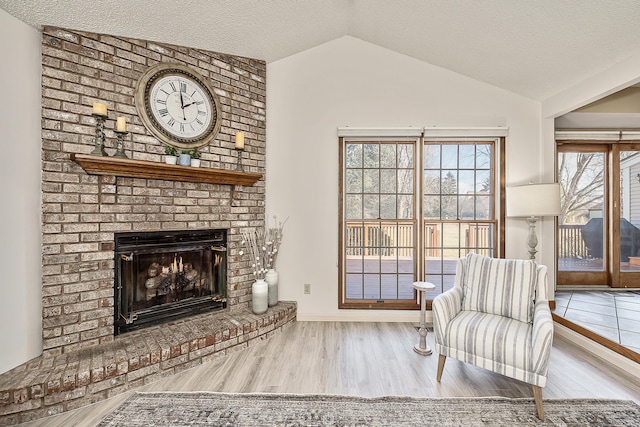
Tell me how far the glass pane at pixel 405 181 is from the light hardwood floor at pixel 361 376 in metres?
1.65

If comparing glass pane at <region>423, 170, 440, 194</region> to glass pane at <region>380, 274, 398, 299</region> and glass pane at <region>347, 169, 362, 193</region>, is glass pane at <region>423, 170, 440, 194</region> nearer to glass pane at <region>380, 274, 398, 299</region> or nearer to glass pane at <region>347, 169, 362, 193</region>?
glass pane at <region>347, 169, 362, 193</region>

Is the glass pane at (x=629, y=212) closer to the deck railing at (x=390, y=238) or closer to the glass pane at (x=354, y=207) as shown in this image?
the deck railing at (x=390, y=238)

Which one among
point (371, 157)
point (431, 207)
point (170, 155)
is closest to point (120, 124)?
point (170, 155)

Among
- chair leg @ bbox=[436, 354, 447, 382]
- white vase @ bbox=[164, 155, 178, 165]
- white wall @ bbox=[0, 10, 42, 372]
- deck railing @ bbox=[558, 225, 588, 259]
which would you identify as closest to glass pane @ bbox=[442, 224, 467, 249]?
chair leg @ bbox=[436, 354, 447, 382]

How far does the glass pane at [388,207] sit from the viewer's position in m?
3.33

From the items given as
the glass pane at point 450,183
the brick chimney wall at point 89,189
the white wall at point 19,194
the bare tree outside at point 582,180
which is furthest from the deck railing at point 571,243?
the white wall at point 19,194

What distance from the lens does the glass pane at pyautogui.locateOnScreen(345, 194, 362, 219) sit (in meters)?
3.33

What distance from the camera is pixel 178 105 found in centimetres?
258

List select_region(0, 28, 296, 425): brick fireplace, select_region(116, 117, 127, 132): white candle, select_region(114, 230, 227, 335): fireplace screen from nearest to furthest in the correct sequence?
select_region(0, 28, 296, 425): brick fireplace, select_region(116, 117, 127, 132): white candle, select_region(114, 230, 227, 335): fireplace screen

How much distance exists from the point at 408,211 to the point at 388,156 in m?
0.70

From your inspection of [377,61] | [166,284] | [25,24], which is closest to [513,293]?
[377,61]

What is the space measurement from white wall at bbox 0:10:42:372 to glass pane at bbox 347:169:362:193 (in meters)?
2.75

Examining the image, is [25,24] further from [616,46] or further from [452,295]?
[616,46]

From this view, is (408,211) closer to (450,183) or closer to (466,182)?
(450,183)
